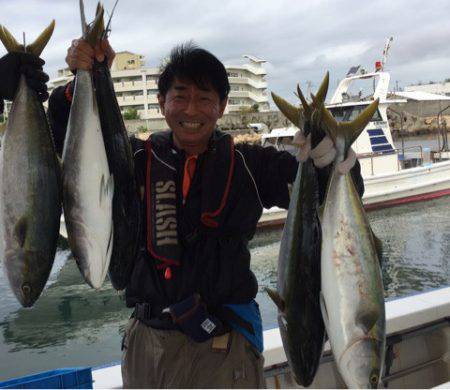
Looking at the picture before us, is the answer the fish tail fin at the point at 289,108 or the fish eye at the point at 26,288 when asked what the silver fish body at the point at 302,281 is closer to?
the fish tail fin at the point at 289,108

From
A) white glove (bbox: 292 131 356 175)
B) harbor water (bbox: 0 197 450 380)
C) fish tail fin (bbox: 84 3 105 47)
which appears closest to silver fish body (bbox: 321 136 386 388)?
white glove (bbox: 292 131 356 175)

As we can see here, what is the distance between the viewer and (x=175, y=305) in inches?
83.9

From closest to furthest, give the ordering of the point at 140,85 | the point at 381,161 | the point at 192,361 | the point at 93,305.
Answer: the point at 192,361
the point at 93,305
the point at 381,161
the point at 140,85

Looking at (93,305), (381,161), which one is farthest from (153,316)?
(381,161)

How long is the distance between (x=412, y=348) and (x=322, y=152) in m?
2.68

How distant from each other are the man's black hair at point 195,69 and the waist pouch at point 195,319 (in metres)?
1.03

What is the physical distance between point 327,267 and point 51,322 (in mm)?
6965

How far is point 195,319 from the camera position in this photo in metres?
2.10

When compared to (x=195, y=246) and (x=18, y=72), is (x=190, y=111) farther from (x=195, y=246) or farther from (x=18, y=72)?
(x=18, y=72)

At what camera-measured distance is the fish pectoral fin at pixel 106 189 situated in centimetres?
179

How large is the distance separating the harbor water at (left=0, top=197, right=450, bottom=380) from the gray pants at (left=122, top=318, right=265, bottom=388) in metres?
2.08

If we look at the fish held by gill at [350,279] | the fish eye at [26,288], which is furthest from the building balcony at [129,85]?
the fish eye at [26,288]

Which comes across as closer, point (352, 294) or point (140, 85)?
point (352, 294)

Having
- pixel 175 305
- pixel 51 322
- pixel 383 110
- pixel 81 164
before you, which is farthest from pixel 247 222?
pixel 383 110
